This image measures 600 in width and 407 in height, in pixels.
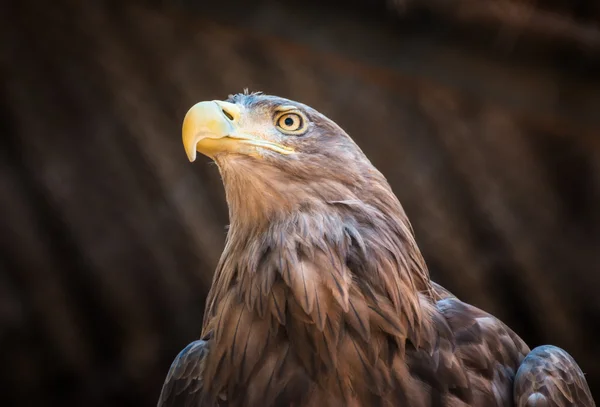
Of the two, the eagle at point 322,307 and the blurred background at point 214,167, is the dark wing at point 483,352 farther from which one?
the blurred background at point 214,167

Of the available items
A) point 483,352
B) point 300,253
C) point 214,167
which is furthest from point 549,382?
point 214,167

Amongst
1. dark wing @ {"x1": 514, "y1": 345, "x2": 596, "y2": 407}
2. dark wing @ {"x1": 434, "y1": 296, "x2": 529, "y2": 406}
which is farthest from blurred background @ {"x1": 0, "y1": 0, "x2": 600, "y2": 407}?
dark wing @ {"x1": 514, "y1": 345, "x2": 596, "y2": 407}

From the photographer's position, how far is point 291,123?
2.75 meters

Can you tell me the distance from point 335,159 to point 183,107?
2.48 meters

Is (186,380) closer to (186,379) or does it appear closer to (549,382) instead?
(186,379)

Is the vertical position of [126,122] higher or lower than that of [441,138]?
lower

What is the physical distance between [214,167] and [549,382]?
9.25ft

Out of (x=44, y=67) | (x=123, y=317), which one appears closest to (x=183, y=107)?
(x=44, y=67)

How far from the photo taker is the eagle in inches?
98.4

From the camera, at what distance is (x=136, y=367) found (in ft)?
18.8

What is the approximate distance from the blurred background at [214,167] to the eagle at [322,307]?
2105mm

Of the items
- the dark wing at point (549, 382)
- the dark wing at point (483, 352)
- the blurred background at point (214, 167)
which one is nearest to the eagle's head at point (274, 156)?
the dark wing at point (483, 352)

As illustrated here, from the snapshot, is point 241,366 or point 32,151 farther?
point 32,151

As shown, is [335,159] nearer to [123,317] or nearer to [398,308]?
[398,308]
